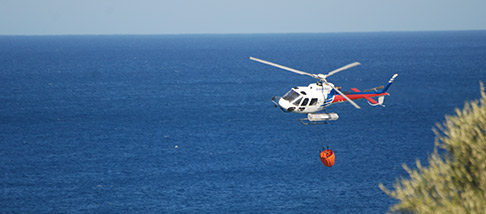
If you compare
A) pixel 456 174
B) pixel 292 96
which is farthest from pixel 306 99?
pixel 456 174

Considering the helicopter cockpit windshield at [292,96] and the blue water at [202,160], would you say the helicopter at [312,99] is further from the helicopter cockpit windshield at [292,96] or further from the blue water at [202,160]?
the blue water at [202,160]

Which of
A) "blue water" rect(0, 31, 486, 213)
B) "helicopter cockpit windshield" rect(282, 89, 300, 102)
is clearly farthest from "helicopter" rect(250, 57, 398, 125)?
"blue water" rect(0, 31, 486, 213)

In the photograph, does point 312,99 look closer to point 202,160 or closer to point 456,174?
point 456,174

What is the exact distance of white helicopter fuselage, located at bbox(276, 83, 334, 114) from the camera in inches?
1783

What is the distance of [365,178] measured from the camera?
12725 centimetres

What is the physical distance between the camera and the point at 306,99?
4553cm

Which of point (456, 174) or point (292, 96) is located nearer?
point (456, 174)

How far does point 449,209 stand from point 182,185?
3876 inches

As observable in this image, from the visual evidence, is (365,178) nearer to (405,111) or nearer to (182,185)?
Result: (182,185)

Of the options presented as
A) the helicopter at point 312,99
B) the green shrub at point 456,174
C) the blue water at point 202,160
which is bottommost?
the blue water at point 202,160

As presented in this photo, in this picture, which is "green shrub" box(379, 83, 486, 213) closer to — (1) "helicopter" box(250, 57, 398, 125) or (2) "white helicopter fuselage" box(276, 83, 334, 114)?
(1) "helicopter" box(250, 57, 398, 125)

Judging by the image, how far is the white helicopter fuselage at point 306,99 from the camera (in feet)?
149

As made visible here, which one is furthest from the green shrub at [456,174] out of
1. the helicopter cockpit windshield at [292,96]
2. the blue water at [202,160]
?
the blue water at [202,160]

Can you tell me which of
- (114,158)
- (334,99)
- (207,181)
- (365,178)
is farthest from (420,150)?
A: (334,99)
